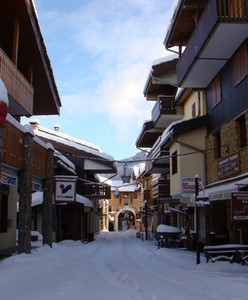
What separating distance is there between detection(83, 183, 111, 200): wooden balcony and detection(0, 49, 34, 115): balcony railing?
19049 millimetres

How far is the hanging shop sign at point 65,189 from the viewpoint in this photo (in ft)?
64.2

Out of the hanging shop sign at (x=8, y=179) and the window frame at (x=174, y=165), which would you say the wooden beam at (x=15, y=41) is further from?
the window frame at (x=174, y=165)

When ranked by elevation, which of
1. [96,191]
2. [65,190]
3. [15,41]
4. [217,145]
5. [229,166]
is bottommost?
[65,190]

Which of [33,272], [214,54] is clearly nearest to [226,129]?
[214,54]

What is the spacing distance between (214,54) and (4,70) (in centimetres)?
774

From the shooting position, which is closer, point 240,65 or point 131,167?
point 240,65

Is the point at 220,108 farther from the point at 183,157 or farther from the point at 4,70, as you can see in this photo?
the point at 4,70

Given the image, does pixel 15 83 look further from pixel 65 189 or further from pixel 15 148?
pixel 65 189

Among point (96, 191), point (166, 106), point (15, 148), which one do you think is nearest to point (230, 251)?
point (15, 148)

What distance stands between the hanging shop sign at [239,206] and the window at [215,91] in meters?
7.24

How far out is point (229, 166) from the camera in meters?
16.6

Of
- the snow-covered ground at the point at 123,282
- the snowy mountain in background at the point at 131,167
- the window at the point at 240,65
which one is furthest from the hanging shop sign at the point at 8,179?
the window at the point at 240,65

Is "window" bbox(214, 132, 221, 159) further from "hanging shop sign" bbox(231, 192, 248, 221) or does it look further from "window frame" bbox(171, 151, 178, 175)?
"hanging shop sign" bbox(231, 192, 248, 221)

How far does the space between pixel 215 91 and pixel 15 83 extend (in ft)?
28.9
